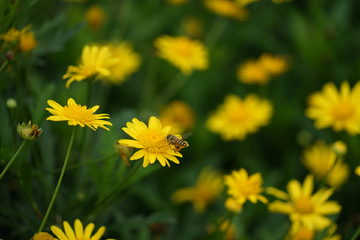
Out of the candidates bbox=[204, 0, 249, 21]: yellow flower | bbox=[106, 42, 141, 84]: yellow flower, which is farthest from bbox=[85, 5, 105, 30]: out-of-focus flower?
bbox=[204, 0, 249, 21]: yellow flower

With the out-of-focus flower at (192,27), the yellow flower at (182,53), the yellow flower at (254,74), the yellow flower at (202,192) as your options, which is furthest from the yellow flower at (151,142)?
the out-of-focus flower at (192,27)

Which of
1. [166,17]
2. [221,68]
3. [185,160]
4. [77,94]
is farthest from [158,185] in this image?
[166,17]

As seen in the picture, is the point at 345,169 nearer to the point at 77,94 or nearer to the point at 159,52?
the point at 159,52

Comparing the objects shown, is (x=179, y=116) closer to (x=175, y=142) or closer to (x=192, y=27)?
(x=192, y=27)

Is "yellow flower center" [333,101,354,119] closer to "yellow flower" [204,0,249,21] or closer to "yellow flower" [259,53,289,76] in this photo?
"yellow flower" [259,53,289,76]

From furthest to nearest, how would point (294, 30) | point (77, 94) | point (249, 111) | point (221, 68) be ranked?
point (221, 68) → point (294, 30) → point (249, 111) → point (77, 94)
